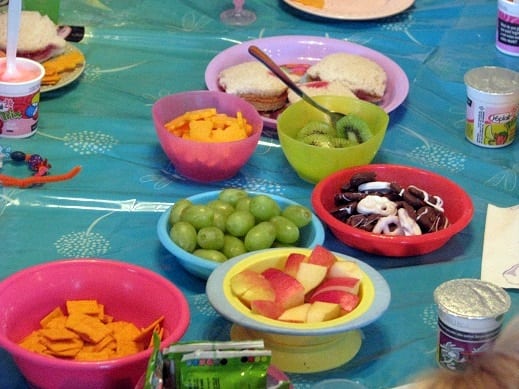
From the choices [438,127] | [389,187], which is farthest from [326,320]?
[438,127]

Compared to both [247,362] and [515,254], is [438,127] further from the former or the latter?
[247,362]

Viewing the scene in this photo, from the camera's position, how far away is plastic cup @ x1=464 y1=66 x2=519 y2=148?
5.05 feet

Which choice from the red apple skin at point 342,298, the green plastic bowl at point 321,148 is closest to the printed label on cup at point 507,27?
the green plastic bowl at point 321,148

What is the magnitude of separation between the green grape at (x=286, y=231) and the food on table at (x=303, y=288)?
0.29ft

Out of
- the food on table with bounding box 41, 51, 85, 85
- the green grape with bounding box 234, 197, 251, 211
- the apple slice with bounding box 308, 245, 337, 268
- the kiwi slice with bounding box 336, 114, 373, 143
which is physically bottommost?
the food on table with bounding box 41, 51, 85, 85

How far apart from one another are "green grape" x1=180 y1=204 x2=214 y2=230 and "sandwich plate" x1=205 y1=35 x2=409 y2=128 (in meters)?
0.42

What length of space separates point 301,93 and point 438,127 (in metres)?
0.28

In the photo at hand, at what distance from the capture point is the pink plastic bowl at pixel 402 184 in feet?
4.23

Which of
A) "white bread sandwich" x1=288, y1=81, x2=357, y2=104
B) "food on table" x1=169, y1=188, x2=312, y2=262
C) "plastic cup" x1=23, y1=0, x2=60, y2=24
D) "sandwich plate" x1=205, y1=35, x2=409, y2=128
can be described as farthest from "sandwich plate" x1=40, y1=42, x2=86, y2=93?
"food on table" x1=169, y1=188, x2=312, y2=262

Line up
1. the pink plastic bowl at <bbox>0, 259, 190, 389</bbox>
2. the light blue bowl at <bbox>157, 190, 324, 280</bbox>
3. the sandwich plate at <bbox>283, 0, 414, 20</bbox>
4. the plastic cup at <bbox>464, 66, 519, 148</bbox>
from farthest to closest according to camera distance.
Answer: the sandwich plate at <bbox>283, 0, 414, 20</bbox> → the plastic cup at <bbox>464, 66, 519, 148</bbox> → the light blue bowl at <bbox>157, 190, 324, 280</bbox> → the pink plastic bowl at <bbox>0, 259, 190, 389</bbox>

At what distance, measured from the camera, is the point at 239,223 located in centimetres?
125

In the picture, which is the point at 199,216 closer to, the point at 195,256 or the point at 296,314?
the point at 195,256

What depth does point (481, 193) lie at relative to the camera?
1.48m

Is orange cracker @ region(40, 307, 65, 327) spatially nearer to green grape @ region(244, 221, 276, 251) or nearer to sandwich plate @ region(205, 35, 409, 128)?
green grape @ region(244, 221, 276, 251)
